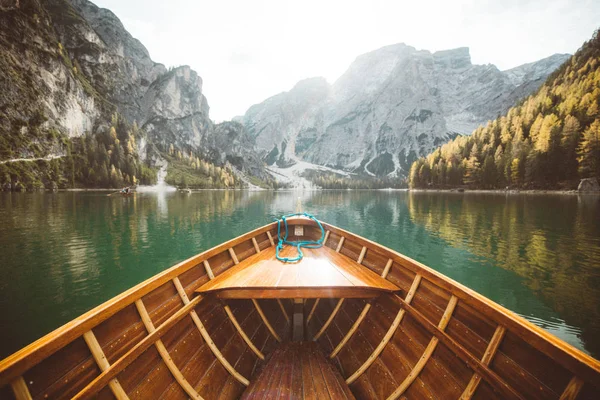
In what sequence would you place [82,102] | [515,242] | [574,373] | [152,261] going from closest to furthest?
[574,373] → [152,261] → [515,242] → [82,102]

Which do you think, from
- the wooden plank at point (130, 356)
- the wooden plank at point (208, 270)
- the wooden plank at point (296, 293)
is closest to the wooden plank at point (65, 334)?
the wooden plank at point (130, 356)

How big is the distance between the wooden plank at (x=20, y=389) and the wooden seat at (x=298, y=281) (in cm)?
253

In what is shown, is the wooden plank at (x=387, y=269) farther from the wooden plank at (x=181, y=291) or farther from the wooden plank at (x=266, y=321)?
the wooden plank at (x=181, y=291)

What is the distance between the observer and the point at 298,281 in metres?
4.95

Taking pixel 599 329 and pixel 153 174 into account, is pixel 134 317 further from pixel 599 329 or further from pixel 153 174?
pixel 153 174

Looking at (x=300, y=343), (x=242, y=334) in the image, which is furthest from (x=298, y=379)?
(x=242, y=334)

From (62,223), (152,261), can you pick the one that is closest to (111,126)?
(62,223)

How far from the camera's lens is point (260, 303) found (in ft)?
20.1

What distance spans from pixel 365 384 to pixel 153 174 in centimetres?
18333

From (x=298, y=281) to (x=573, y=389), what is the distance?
3.85 metres

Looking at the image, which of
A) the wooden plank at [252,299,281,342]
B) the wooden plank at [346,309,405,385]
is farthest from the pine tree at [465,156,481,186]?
the wooden plank at [252,299,281,342]

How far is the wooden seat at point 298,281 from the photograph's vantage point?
4.59 metres

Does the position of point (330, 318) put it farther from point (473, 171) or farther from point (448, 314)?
point (473, 171)

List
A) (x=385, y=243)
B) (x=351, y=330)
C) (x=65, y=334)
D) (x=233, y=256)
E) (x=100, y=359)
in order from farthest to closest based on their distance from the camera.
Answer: (x=385, y=243)
(x=233, y=256)
(x=351, y=330)
(x=100, y=359)
(x=65, y=334)
